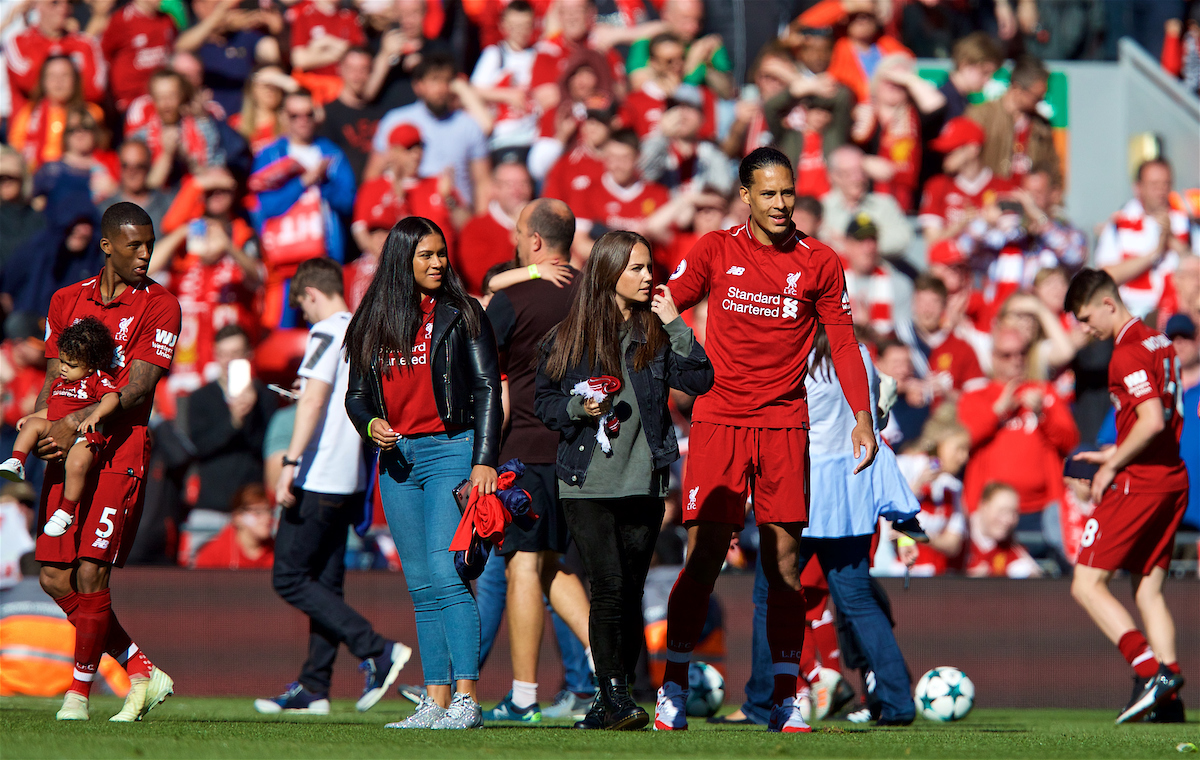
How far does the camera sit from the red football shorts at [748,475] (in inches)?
269

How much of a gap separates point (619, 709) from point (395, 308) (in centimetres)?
207

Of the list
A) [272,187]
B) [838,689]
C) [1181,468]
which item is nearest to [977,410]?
[1181,468]

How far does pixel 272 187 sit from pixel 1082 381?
7.52 m

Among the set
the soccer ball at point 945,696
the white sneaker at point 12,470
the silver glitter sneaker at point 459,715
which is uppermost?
the white sneaker at point 12,470

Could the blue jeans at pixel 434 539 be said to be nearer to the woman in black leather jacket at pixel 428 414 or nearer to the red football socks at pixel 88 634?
the woman in black leather jacket at pixel 428 414

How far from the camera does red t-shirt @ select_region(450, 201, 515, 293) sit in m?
13.2

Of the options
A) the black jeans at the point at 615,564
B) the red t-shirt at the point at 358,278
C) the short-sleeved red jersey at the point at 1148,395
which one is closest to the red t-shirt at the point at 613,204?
the red t-shirt at the point at 358,278

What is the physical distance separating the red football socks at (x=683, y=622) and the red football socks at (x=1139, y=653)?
130 inches

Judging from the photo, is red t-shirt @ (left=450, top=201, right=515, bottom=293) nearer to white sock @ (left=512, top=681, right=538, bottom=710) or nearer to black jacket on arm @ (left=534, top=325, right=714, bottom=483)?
white sock @ (left=512, top=681, right=538, bottom=710)

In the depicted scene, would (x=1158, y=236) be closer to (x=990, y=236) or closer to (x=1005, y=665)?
(x=990, y=236)

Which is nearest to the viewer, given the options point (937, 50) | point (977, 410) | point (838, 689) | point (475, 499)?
point (475, 499)

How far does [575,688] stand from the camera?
29.4 feet

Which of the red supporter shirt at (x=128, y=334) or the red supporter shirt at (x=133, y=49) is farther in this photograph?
the red supporter shirt at (x=133, y=49)

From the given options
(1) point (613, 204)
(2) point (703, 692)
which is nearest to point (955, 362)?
(1) point (613, 204)
